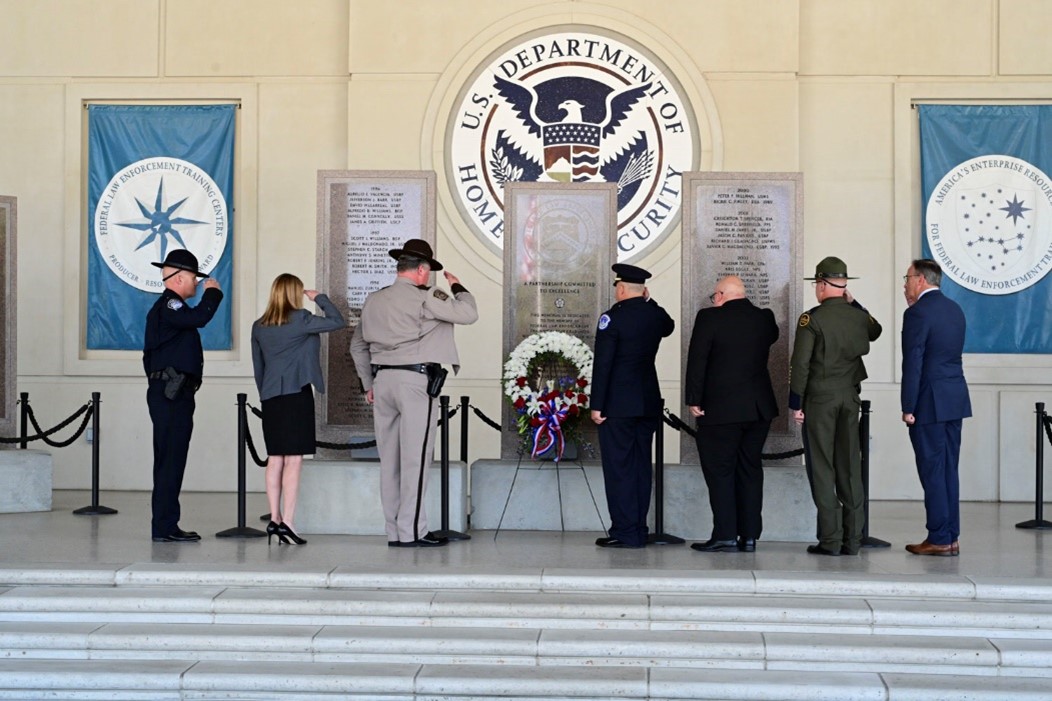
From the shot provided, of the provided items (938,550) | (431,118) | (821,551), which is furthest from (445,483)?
(431,118)

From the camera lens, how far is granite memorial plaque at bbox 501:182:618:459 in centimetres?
936

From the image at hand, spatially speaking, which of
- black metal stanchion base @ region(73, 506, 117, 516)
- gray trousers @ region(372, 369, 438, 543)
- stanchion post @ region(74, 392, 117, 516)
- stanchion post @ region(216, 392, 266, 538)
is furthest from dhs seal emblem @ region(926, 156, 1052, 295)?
black metal stanchion base @ region(73, 506, 117, 516)

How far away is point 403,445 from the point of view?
8227mm

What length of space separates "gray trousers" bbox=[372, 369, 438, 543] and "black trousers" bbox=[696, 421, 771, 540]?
176 centimetres

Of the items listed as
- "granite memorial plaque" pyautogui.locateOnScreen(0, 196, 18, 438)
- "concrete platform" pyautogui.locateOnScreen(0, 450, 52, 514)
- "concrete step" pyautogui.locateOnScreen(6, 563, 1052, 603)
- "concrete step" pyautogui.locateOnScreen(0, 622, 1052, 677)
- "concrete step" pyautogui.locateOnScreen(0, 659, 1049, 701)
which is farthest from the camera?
"granite memorial plaque" pyautogui.locateOnScreen(0, 196, 18, 438)

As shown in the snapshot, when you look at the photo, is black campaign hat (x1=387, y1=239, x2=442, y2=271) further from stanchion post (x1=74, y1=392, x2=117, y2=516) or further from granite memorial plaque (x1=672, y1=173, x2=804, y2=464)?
stanchion post (x1=74, y1=392, x2=117, y2=516)

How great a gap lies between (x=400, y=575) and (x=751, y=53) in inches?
262

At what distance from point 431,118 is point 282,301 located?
396 cm

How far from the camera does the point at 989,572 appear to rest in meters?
7.40

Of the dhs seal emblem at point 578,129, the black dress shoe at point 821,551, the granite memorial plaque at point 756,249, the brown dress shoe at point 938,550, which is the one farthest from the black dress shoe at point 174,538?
the brown dress shoe at point 938,550

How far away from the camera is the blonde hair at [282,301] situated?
27.8 feet

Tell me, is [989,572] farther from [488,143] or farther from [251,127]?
[251,127]

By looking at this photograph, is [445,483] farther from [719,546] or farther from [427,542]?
[719,546]

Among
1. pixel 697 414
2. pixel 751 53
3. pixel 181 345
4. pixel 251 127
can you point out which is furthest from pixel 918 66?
pixel 181 345
